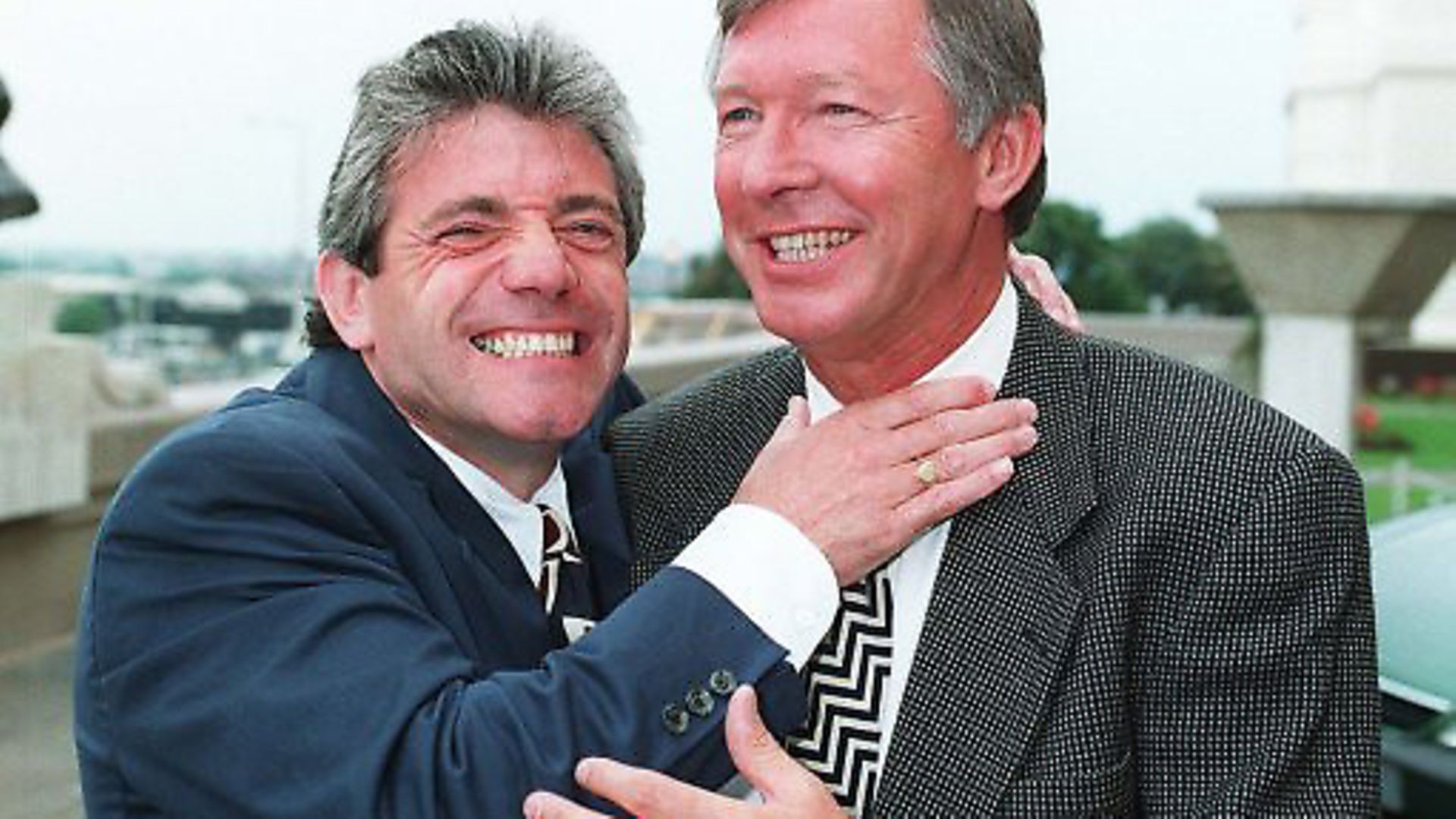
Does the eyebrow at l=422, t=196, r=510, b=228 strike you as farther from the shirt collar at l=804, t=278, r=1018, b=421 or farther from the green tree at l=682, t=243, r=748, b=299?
the shirt collar at l=804, t=278, r=1018, b=421

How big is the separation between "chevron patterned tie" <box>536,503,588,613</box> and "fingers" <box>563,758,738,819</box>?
44 cm

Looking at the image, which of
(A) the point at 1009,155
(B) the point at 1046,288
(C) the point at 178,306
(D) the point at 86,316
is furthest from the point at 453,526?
(C) the point at 178,306

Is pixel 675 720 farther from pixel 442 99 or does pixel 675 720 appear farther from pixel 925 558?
pixel 442 99

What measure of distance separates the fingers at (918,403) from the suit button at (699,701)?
1.09 ft

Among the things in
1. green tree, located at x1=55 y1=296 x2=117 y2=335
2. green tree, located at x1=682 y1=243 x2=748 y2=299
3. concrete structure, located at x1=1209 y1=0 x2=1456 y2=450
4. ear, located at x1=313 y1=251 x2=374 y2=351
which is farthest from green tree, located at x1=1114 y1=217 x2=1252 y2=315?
ear, located at x1=313 y1=251 x2=374 y2=351

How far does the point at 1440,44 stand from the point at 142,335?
103 ft

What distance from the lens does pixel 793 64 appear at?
1.93m

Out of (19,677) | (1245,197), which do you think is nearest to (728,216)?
(19,677)

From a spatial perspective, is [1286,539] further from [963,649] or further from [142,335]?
[142,335]

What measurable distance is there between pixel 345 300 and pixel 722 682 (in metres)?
0.67

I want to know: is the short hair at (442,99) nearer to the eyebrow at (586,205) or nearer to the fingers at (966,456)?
the eyebrow at (586,205)

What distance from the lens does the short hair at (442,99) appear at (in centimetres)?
204

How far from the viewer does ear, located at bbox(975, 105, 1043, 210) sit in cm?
199

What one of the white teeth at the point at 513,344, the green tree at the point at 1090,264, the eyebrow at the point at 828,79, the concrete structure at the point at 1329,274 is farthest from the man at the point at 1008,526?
the concrete structure at the point at 1329,274
